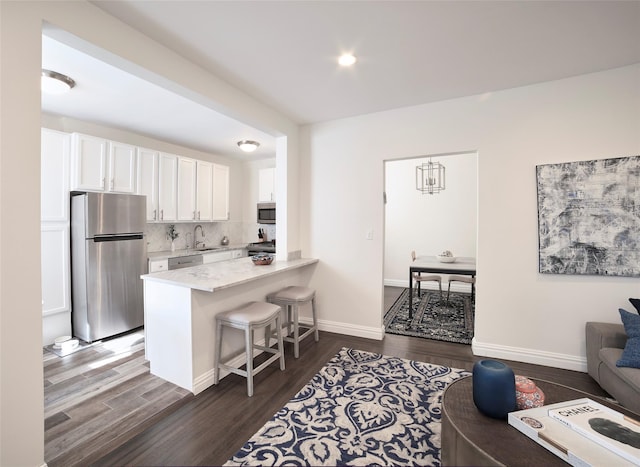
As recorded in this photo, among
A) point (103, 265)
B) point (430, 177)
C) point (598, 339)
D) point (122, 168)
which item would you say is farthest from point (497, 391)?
point (430, 177)

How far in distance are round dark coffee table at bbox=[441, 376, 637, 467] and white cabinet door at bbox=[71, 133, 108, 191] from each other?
423 centimetres

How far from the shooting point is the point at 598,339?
7.82 feet

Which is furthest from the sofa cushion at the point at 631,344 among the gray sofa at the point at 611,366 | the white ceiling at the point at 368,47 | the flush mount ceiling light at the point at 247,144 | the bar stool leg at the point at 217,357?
the flush mount ceiling light at the point at 247,144

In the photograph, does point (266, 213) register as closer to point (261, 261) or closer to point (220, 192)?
point (220, 192)

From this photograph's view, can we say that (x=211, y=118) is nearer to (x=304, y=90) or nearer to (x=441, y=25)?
(x=304, y=90)

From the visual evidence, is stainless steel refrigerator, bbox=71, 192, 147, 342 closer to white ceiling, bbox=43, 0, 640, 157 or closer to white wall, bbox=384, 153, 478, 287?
white ceiling, bbox=43, 0, 640, 157

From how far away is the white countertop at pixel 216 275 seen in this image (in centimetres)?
228

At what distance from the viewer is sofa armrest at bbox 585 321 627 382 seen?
229cm

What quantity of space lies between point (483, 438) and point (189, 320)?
202cm

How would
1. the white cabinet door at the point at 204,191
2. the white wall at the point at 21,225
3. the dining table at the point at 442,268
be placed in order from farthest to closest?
the white cabinet door at the point at 204,191 < the dining table at the point at 442,268 < the white wall at the point at 21,225

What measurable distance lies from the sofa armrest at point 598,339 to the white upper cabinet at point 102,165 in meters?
5.29

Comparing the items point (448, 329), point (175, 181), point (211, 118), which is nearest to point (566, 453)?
point (448, 329)

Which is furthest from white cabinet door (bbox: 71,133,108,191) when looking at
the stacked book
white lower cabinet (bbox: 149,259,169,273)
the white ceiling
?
the stacked book

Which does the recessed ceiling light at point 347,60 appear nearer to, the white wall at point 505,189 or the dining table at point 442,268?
the white wall at point 505,189
